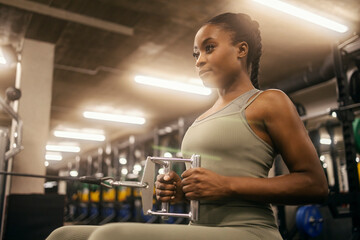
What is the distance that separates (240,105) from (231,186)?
24cm

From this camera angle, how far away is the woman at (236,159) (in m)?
0.82

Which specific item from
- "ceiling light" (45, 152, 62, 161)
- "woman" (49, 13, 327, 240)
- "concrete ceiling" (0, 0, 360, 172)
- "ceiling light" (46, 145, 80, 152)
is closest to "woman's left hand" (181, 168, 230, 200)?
"woman" (49, 13, 327, 240)

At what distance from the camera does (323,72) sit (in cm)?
605

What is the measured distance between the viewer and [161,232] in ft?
2.33

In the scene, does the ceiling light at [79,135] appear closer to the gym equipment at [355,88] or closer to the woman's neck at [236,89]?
the gym equipment at [355,88]

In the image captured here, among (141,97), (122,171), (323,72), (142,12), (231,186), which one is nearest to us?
(231,186)

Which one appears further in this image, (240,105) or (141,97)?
(141,97)

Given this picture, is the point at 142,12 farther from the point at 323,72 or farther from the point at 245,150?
the point at 245,150

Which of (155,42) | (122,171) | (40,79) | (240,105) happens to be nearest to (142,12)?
(155,42)

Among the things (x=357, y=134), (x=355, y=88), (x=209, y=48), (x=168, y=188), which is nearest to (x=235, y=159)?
(x=168, y=188)

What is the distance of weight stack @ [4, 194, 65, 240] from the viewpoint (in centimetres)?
333

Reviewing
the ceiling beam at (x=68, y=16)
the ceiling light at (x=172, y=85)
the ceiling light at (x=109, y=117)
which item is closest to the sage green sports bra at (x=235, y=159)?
the ceiling beam at (x=68, y=16)

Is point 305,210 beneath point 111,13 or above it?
beneath

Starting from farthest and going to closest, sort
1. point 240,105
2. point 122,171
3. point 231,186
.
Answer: point 122,171 → point 240,105 → point 231,186
